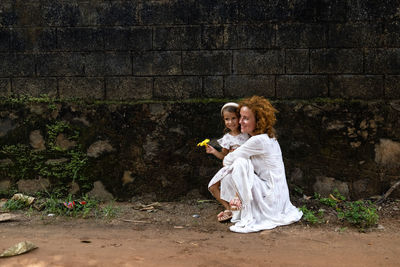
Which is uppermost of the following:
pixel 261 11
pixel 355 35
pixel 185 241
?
pixel 261 11

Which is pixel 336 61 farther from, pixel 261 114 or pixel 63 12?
pixel 63 12

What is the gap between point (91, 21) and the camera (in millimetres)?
4273

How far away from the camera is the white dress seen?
360cm

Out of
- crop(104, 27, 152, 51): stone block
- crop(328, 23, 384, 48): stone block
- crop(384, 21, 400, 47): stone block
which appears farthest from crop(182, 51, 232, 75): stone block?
crop(384, 21, 400, 47): stone block

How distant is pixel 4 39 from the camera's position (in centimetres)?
433

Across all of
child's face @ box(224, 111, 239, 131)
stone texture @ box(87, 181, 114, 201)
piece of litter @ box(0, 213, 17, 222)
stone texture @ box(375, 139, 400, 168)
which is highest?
child's face @ box(224, 111, 239, 131)

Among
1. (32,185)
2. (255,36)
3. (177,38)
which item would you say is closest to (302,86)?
(255,36)

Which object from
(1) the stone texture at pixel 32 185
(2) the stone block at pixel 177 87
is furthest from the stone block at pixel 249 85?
(1) the stone texture at pixel 32 185

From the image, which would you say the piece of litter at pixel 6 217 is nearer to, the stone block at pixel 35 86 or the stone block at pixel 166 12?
the stone block at pixel 35 86

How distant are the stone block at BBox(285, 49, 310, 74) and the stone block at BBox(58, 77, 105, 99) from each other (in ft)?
7.17

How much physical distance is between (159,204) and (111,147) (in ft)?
2.88

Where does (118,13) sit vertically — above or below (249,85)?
above

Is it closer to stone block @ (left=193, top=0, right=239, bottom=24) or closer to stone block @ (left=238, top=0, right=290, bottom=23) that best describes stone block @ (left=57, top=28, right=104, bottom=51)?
stone block @ (left=193, top=0, right=239, bottom=24)

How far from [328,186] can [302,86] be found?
3.93 ft
